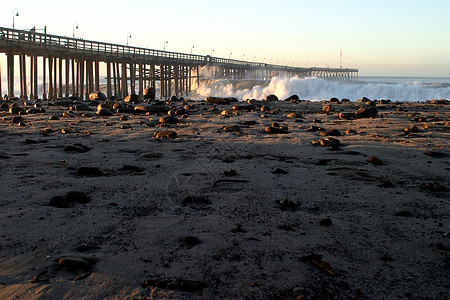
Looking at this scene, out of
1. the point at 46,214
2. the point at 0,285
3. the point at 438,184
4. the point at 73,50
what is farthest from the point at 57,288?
the point at 73,50

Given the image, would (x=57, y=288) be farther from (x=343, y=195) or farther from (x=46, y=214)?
(x=343, y=195)

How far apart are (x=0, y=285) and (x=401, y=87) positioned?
113 feet

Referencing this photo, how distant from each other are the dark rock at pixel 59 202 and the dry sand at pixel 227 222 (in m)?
0.06

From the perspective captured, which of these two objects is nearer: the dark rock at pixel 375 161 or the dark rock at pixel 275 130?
the dark rock at pixel 375 161

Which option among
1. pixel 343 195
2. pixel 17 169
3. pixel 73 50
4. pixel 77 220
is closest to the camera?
pixel 77 220

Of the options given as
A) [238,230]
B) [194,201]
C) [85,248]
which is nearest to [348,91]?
[194,201]

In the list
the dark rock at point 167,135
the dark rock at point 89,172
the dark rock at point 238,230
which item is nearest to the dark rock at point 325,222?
the dark rock at point 238,230

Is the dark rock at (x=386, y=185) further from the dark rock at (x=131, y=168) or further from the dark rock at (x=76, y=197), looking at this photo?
the dark rock at (x=76, y=197)

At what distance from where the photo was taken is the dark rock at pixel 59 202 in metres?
3.67

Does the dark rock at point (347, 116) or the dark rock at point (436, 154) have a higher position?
the dark rock at point (347, 116)

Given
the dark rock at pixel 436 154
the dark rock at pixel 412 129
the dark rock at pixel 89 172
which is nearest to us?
the dark rock at pixel 89 172

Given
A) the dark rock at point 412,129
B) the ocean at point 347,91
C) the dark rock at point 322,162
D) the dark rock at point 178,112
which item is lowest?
the dark rock at point 322,162

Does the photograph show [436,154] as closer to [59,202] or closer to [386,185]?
[386,185]

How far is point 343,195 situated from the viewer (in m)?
4.15
